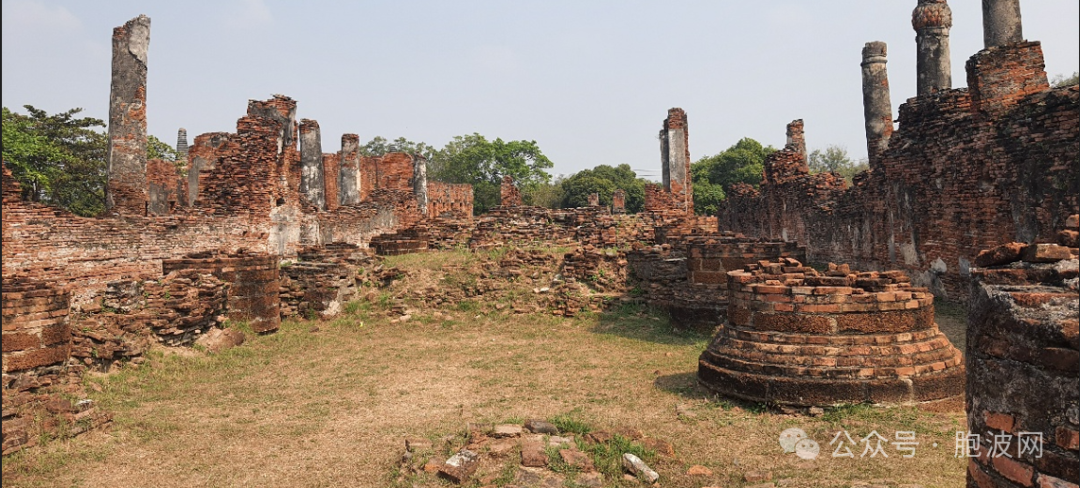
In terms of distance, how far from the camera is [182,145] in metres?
34.4

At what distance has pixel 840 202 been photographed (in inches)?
669

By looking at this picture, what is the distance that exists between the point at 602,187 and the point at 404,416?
40055 mm

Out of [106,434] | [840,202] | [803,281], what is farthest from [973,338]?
[840,202]

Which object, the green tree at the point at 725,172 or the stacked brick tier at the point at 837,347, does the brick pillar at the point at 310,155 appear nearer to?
the stacked brick tier at the point at 837,347

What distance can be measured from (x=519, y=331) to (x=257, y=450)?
6.08 metres

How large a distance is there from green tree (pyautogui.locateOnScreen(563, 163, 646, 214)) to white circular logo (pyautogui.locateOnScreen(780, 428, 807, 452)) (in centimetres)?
3869

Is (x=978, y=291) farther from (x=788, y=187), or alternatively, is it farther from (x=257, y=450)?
(x=788, y=187)

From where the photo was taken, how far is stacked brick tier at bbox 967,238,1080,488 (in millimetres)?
2312

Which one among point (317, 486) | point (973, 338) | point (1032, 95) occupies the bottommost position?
point (317, 486)

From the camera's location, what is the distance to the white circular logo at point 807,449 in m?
4.49

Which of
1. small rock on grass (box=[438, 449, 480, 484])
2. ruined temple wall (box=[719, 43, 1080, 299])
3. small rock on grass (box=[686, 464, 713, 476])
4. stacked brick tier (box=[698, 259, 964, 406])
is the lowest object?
small rock on grass (box=[686, 464, 713, 476])

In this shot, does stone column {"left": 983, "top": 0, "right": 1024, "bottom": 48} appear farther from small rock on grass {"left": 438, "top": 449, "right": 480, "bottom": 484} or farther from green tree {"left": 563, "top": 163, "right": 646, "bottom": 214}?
green tree {"left": 563, "top": 163, "right": 646, "bottom": 214}

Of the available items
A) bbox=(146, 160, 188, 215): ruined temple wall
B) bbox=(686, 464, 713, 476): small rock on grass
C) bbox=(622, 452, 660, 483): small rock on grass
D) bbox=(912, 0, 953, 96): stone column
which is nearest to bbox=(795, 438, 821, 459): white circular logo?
bbox=(686, 464, 713, 476): small rock on grass

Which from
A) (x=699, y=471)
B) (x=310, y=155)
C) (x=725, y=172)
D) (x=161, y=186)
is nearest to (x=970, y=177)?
(x=699, y=471)
